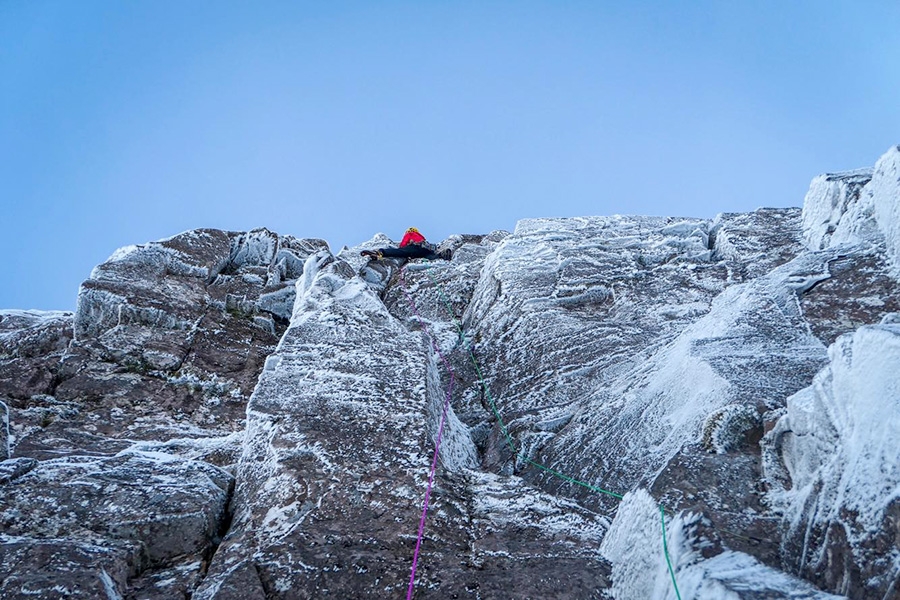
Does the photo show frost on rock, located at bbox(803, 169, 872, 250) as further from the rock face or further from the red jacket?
the red jacket

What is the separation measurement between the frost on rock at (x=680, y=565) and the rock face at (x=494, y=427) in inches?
1.0

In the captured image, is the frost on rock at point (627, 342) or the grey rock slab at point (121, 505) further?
the frost on rock at point (627, 342)

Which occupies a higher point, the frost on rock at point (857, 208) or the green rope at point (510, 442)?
the frost on rock at point (857, 208)

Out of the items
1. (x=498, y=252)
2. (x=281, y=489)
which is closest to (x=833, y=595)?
(x=281, y=489)

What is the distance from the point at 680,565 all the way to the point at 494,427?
597 cm

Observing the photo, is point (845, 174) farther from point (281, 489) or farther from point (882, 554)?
point (281, 489)

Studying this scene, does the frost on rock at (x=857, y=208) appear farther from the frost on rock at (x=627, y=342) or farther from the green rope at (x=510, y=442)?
the green rope at (x=510, y=442)

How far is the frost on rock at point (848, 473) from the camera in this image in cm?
468

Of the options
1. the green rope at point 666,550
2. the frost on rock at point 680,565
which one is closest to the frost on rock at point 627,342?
the frost on rock at point 680,565

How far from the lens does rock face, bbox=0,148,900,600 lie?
5.67 metres

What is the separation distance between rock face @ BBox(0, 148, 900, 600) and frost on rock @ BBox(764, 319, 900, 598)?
0.07ft

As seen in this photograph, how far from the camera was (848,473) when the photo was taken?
17.0 feet

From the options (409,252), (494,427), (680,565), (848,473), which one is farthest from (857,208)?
(409,252)

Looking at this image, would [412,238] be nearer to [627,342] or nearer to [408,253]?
[408,253]
